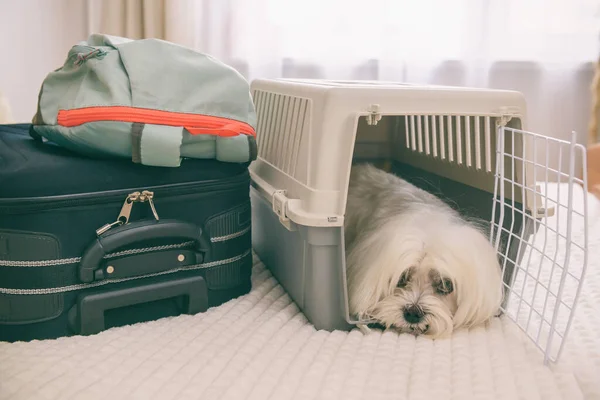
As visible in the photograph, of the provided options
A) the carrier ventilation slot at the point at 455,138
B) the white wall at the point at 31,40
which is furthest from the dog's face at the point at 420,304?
the white wall at the point at 31,40

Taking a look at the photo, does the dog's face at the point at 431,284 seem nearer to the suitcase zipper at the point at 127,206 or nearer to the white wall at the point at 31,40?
the suitcase zipper at the point at 127,206

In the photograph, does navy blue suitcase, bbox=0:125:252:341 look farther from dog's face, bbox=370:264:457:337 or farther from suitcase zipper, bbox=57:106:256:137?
dog's face, bbox=370:264:457:337

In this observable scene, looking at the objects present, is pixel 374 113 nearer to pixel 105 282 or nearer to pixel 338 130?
pixel 338 130

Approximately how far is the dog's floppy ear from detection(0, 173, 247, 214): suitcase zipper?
0.45m

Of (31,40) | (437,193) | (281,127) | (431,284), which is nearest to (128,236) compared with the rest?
(281,127)

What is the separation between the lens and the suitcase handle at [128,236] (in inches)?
38.0

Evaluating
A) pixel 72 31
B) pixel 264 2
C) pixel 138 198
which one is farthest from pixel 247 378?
pixel 72 31

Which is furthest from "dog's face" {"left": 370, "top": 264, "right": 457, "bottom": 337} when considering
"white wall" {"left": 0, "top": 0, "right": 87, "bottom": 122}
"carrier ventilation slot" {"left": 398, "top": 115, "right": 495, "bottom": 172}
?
"white wall" {"left": 0, "top": 0, "right": 87, "bottom": 122}

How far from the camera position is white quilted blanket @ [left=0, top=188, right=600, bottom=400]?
0.83 m

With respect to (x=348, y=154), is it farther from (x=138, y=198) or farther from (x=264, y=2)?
(x=264, y=2)

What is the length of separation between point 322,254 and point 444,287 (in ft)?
0.80

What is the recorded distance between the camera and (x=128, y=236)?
0.98 metres

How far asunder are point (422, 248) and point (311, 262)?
0.68ft

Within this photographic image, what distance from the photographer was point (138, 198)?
3.28ft
